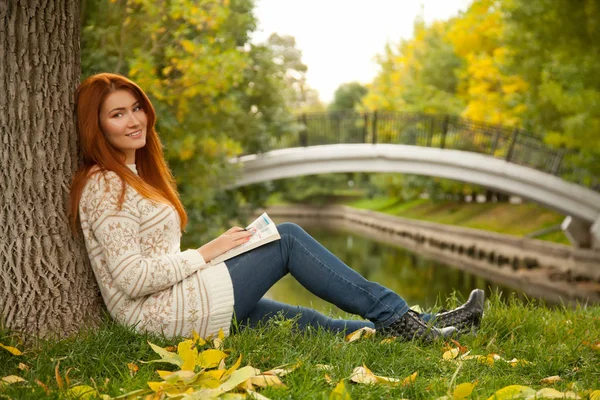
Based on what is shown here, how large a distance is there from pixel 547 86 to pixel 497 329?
9.18m

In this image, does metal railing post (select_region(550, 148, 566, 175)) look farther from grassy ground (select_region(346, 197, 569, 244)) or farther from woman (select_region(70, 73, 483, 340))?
woman (select_region(70, 73, 483, 340))

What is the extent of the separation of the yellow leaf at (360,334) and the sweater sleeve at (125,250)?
0.67 metres

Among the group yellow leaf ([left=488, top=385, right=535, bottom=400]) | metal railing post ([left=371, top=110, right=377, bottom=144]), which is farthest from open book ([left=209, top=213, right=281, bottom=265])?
metal railing post ([left=371, top=110, right=377, bottom=144])

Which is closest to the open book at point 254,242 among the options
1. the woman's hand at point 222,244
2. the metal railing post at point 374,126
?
the woman's hand at point 222,244

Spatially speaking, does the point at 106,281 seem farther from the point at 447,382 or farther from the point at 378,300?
the point at 447,382

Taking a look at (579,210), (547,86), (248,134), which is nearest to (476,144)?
(579,210)

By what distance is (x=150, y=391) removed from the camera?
192 centimetres

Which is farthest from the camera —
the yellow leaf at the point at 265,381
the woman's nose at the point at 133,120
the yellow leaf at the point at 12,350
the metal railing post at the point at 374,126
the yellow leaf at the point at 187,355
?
the metal railing post at the point at 374,126

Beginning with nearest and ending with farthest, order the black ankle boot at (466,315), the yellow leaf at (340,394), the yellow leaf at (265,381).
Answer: the yellow leaf at (340,394) → the yellow leaf at (265,381) → the black ankle boot at (466,315)

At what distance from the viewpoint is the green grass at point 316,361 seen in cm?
203

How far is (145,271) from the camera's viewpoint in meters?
2.44

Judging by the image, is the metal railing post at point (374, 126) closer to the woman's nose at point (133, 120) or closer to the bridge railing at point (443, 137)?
the bridge railing at point (443, 137)

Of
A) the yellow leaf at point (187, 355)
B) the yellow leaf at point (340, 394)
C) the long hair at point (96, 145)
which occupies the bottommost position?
the yellow leaf at point (187, 355)

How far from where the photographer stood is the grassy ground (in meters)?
16.5
